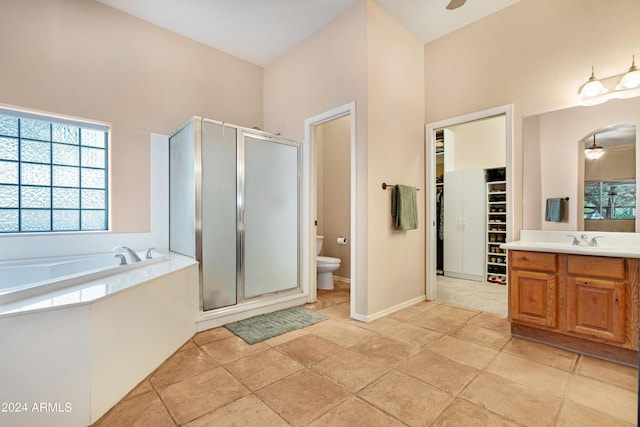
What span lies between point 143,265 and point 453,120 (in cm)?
340

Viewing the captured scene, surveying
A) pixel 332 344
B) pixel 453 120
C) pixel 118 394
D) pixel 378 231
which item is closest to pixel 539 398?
pixel 332 344

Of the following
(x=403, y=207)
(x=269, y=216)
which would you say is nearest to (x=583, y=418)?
(x=403, y=207)

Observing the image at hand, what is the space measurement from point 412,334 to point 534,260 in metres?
1.17

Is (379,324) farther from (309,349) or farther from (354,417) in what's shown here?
(354,417)

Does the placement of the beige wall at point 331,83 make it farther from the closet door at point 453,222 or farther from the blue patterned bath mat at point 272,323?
the closet door at point 453,222

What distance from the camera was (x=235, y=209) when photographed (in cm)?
280

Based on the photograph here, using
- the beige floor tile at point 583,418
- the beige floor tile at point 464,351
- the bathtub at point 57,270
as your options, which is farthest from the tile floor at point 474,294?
the bathtub at point 57,270

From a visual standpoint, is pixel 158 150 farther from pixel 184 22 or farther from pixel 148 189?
pixel 184 22

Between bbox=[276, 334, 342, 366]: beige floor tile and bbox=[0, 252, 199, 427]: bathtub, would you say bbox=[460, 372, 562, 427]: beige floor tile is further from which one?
bbox=[0, 252, 199, 427]: bathtub

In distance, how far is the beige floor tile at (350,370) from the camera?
1745 mm

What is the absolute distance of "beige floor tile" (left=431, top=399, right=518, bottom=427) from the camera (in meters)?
1.39

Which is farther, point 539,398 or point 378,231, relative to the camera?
point 378,231

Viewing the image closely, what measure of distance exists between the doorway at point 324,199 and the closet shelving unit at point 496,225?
7.15 feet

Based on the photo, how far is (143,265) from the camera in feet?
7.51
